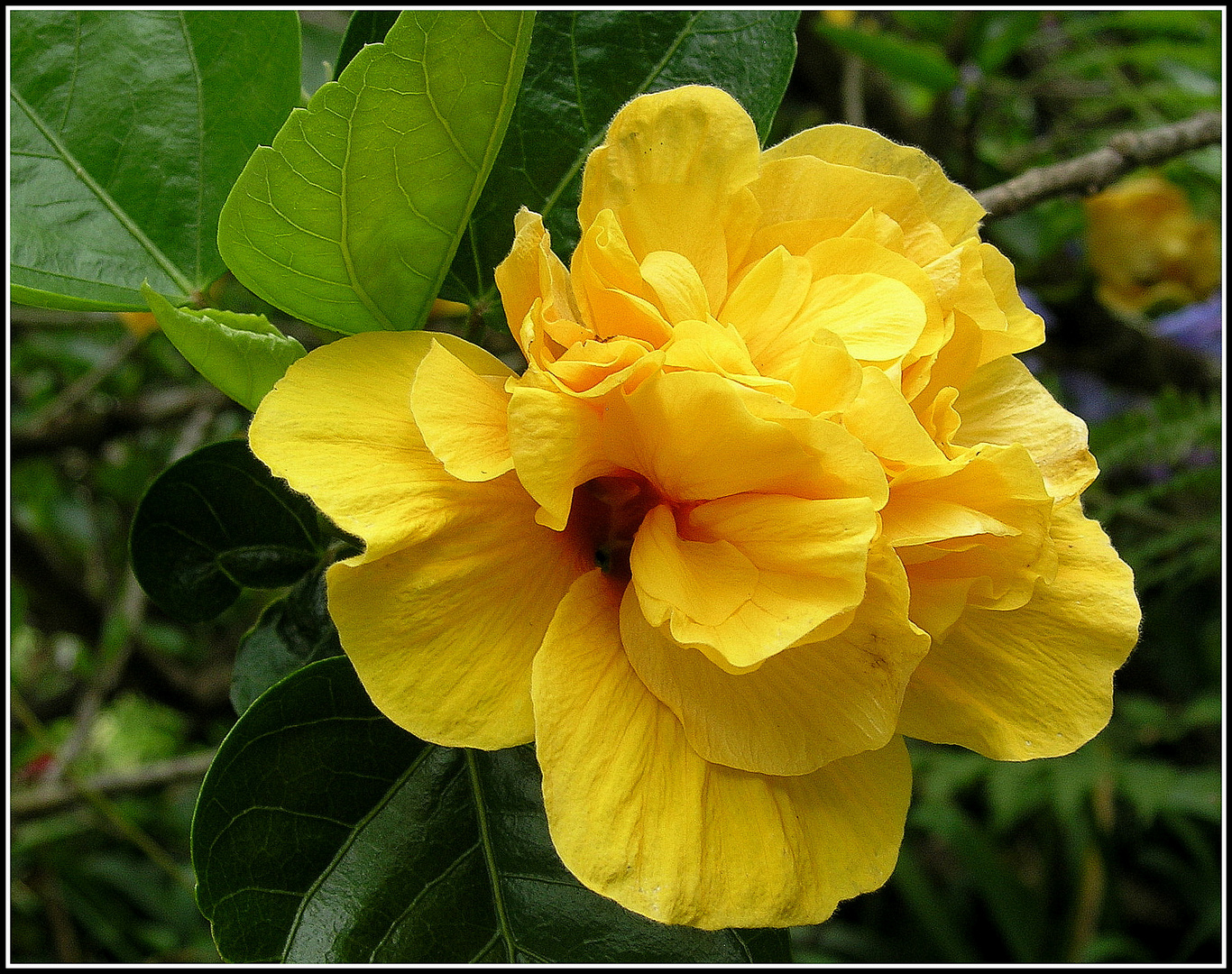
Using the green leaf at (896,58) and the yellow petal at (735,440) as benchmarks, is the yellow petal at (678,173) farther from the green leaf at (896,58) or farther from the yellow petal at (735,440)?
the green leaf at (896,58)

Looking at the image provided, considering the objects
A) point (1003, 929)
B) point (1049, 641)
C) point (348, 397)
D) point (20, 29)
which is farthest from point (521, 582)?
point (1003, 929)

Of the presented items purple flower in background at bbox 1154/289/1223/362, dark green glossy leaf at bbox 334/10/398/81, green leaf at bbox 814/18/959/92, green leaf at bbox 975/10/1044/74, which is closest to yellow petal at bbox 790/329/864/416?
dark green glossy leaf at bbox 334/10/398/81

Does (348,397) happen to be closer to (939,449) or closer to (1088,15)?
(939,449)

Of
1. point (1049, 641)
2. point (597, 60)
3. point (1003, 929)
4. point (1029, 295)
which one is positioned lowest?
point (1003, 929)

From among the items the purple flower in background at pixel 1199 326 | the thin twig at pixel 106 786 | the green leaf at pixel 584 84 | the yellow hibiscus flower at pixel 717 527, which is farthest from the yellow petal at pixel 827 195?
the purple flower in background at pixel 1199 326

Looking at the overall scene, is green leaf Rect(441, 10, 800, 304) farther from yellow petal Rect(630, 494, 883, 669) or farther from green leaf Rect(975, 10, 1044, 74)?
green leaf Rect(975, 10, 1044, 74)

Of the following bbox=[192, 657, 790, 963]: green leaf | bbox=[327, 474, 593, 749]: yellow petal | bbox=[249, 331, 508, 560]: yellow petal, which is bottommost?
bbox=[192, 657, 790, 963]: green leaf

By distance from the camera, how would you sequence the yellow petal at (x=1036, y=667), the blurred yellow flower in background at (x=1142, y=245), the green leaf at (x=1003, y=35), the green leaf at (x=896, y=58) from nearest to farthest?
the yellow petal at (x=1036, y=667)
the green leaf at (x=896, y=58)
the green leaf at (x=1003, y=35)
the blurred yellow flower in background at (x=1142, y=245)
